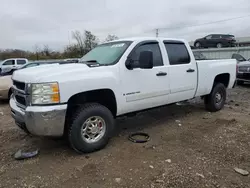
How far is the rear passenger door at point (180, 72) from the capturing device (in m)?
4.86

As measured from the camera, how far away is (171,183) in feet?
9.44

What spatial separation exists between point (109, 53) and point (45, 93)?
160cm

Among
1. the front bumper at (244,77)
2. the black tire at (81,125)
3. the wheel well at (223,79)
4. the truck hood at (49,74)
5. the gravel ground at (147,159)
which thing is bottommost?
the gravel ground at (147,159)

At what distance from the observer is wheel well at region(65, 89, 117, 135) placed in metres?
3.66

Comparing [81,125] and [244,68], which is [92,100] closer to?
[81,125]

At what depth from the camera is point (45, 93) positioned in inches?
127

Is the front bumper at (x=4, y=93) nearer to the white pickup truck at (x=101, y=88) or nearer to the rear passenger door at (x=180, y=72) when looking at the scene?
the white pickup truck at (x=101, y=88)

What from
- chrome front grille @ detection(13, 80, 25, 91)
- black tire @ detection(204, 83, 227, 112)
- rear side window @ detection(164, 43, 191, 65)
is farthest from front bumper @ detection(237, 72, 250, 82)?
chrome front grille @ detection(13, 80, 25, 91)

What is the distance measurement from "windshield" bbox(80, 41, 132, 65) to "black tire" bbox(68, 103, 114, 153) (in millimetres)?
870

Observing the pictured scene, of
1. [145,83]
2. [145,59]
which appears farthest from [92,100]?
[145,59]

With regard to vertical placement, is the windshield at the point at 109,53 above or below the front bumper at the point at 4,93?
above

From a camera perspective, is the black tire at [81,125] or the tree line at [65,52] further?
the tree line at [65,52]

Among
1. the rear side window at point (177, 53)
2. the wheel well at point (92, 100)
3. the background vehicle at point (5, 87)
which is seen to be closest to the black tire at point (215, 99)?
the rear side window at point (177, 53)

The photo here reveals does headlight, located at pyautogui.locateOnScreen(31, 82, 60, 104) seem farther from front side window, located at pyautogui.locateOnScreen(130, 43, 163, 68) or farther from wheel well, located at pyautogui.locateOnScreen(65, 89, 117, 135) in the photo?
front side window, located at pyautogui.locateOnScreen(130, 43, 163, 68)
